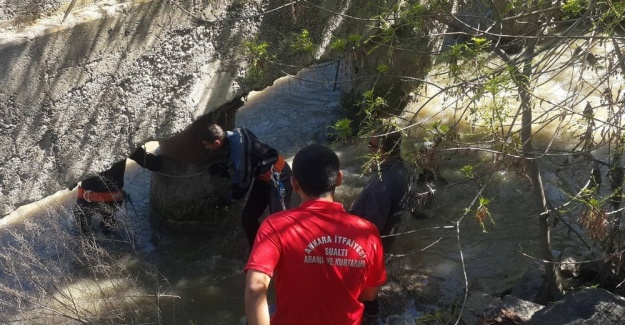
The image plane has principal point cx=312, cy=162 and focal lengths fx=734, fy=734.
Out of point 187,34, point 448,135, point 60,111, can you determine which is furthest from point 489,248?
point 60,111

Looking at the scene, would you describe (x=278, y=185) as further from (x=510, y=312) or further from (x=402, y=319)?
(x=510, y=312)

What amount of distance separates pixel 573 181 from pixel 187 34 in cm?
422

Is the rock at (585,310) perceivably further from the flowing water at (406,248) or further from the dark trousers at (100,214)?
the dark trousers at (100,214)

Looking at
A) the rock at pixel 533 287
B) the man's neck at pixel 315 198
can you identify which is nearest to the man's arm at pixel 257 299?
the man's neck at pixel 315 198

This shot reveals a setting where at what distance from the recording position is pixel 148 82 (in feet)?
14.9

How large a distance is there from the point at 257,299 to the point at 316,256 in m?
0.32

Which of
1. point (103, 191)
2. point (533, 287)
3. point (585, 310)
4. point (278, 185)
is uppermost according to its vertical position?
point (585, 310)

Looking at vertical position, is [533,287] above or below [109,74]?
below

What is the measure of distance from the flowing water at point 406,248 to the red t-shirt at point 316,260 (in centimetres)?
193

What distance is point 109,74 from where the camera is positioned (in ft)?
14.2

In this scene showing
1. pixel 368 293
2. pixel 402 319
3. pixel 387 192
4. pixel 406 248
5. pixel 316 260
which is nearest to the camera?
pixel 316 260

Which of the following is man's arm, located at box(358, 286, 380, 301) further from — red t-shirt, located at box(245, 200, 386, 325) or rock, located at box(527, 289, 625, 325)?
rock, located at box(527, 289, 625, 325)

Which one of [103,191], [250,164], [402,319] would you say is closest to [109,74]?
[250,164]

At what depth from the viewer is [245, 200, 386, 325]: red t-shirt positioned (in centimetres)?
281
